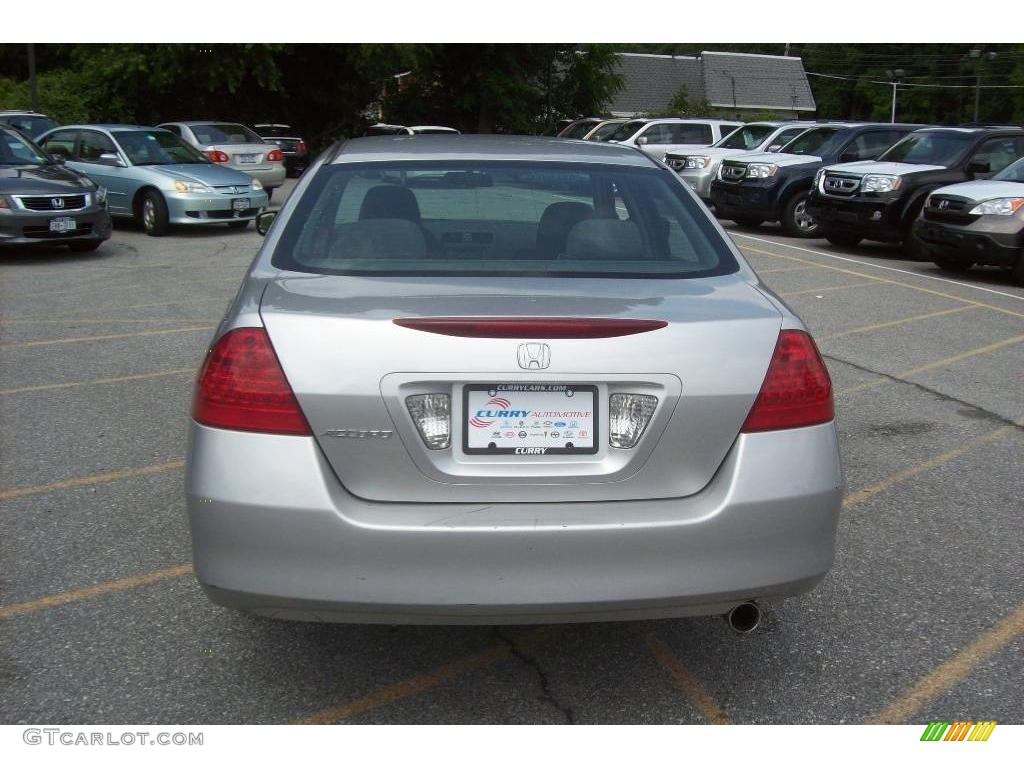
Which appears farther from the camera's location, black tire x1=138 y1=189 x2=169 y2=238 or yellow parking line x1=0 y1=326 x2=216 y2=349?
black tire x1=138 y1=189 x2=169 y2=238

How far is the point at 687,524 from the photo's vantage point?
291cm

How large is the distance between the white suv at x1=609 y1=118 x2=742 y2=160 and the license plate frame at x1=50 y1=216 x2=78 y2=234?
12.7 metres

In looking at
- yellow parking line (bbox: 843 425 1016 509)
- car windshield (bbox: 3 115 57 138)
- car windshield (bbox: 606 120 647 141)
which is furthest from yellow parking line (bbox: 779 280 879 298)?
car windshield (bbox: 3 115 57 138)

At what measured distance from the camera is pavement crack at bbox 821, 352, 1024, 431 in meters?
6.67

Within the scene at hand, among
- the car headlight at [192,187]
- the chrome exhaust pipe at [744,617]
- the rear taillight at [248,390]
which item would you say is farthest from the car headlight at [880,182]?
the rear taillight at [248,390]

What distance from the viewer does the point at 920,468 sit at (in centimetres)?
568

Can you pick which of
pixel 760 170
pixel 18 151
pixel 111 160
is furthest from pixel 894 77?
pixel 18 151

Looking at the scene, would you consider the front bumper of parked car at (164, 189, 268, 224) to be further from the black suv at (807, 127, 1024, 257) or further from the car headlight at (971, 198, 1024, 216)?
the car headlight at (971, 198, 1024, 216)

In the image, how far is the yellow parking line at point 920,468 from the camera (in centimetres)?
521

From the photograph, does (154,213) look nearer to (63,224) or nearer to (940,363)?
(63,224)

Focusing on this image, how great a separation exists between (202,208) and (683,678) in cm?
1388

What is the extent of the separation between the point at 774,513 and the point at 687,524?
9.8 inches

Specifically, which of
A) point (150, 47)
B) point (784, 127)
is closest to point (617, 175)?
point (784, 127)

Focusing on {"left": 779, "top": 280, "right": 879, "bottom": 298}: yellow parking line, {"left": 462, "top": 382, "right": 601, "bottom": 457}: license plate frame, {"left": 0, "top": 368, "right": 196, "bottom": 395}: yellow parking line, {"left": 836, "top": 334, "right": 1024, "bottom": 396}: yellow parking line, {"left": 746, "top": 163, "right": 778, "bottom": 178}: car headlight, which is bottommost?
{"left": 779, "top": 280, "right": 879, "bottom": 298}: yellow parking line
